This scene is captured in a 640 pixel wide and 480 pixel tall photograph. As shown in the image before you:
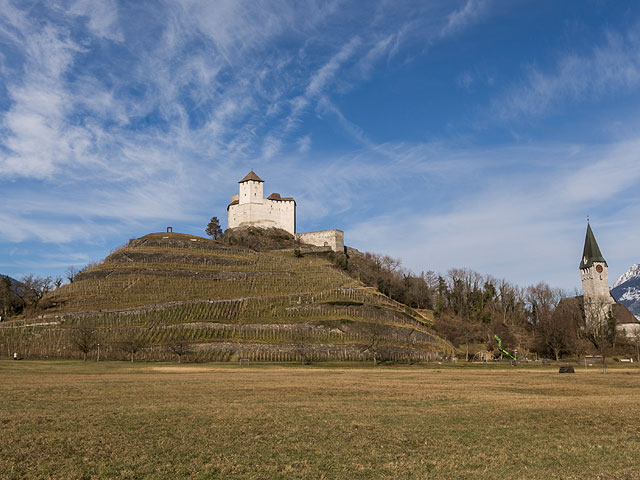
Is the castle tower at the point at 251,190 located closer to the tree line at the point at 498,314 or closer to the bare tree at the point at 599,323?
the tree line at the point at 498,314

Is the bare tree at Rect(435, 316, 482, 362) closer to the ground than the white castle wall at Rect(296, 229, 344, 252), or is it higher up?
closer to the ground

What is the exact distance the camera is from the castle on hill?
159 meters

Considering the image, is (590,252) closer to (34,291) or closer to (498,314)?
(498,314)

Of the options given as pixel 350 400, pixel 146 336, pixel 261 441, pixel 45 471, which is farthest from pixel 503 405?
pixel 146 336

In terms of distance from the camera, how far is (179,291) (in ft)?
323

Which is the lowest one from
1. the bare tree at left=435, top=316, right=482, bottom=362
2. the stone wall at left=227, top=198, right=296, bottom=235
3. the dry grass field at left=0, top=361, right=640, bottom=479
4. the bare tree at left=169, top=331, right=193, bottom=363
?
the dry grass field at left=0, top=361, right=640, bottom=479

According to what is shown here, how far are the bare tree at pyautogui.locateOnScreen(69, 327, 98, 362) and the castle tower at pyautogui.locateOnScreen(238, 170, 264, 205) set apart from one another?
95343 millimetres

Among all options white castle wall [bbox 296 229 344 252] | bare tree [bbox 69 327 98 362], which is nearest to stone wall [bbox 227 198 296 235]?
white castle wall [bbox 296 229 344 252]

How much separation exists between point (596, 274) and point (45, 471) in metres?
141

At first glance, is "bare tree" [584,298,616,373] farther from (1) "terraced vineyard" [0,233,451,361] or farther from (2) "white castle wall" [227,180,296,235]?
(2) "white castle wall" [227,180,296,235]

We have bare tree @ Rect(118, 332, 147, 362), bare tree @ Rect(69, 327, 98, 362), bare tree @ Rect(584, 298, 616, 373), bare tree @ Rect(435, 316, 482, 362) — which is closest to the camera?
bare tree @ Rect(69, 327, 98, 362)

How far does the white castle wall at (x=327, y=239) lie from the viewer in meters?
157

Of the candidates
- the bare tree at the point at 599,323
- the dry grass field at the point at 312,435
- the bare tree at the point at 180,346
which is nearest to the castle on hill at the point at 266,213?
the bare tree at the point at 599,323

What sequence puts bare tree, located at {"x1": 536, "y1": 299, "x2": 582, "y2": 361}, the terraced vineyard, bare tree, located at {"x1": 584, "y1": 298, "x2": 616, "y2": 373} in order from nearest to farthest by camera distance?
1. the terraced vineyard
2. bare tree, located at {"x1": 536, "y1": 299, "x2": 582, "y2": 361}
3. bare tree, located at {"x1": 584, "y1": 298, "x2": 616, "y2": 373}
